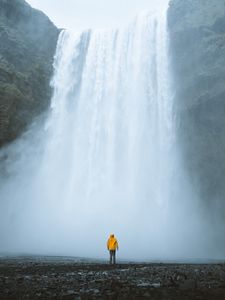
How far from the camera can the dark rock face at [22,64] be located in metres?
39.7

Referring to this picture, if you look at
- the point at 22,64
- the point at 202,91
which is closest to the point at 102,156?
the point at 202,91

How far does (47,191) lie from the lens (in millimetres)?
40000

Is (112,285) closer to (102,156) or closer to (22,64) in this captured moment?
Answer: (102,156)

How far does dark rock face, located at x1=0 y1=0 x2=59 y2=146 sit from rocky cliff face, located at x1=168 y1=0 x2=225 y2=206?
15.4 metres

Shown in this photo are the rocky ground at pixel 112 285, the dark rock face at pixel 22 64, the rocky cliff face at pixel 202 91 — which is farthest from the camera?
the dark rock face at pixel 22 64

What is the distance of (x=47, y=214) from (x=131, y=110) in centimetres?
1424

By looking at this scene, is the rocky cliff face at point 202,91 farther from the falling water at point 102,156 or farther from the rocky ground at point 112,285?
the rocky ground at point 112,285

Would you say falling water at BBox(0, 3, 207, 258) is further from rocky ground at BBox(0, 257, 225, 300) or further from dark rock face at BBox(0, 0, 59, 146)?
rocky ground at BBox(0, 257, 225, 300)

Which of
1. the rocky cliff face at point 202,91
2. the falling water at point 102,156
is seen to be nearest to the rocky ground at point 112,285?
the falling water at point 102,156

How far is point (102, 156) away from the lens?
3978 centimetres

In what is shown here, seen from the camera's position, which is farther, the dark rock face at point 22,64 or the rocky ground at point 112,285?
the dark rock face at point 22,64

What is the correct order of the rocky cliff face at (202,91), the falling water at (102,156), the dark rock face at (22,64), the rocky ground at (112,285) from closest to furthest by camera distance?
the rocky ground at (112,285), the falling water at (102,156), the rocky cliff face at (202,91), the dark rock face at (22,64)

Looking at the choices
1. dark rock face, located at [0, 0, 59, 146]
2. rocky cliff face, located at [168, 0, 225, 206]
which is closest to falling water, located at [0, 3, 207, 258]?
dark rock face, located at [0, 0, 59, 146]

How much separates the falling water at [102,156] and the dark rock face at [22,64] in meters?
1.53
